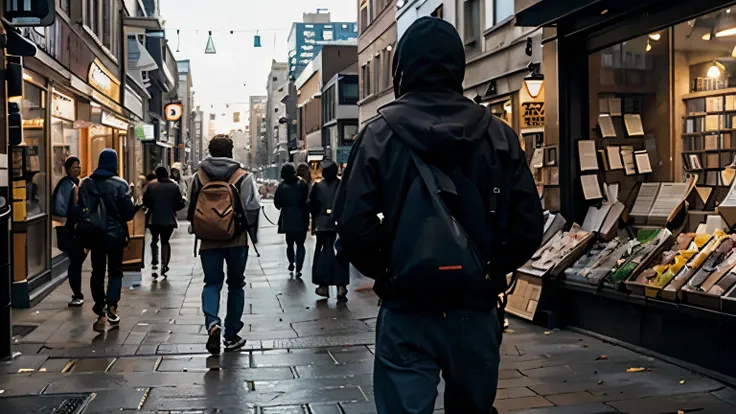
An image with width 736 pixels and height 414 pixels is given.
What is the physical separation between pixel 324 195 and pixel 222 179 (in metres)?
4.80

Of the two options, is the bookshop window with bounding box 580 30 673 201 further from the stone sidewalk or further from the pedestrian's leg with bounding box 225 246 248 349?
the pedestrian's leg with bounding box 225 246 248 349

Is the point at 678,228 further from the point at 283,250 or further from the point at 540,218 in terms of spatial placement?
the point at 283,250

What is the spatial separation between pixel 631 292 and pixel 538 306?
5.03ft

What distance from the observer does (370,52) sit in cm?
3569

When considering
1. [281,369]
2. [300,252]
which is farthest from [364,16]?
[281,369]

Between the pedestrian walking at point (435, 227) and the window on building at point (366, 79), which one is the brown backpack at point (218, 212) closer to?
the pedestrian walking at point (435, 227)

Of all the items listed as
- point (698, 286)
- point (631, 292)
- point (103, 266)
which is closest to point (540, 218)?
point (698, 286)

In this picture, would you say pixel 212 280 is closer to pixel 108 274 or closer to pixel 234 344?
pixel 234 344

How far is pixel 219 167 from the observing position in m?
7.57

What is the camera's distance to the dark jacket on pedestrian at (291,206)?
1386 cm

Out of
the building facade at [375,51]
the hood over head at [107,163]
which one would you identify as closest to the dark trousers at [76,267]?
the hood over head at [107,163]

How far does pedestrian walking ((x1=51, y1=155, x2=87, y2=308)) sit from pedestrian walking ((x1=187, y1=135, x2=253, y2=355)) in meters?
2.34

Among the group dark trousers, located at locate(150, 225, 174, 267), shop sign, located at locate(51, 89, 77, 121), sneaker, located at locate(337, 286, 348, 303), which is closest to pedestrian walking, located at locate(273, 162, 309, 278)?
dark trousers, located at locate(150, 225, 174, 267)

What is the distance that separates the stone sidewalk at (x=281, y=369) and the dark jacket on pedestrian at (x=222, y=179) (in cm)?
103
